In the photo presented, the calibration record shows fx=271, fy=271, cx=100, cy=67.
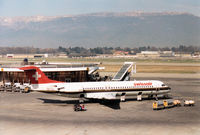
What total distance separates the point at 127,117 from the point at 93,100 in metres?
12.2

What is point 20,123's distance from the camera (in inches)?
1369

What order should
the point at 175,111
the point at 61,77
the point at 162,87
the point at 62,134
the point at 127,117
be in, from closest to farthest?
1. the point at 62,134
2. the point at 127,117
3. the point at 175,111
4. the point at 162,87
5. the point at 61,77

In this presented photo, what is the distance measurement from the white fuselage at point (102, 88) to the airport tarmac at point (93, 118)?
73.0 inches

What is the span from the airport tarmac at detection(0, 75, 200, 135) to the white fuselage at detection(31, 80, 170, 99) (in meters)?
1.85

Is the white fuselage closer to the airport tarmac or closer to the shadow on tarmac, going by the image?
the shadow on tarmac

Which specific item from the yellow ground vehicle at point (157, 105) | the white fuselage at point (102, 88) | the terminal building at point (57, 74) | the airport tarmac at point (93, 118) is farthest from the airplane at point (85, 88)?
the terminal building at point (57, 74)

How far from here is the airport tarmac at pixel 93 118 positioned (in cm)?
3153

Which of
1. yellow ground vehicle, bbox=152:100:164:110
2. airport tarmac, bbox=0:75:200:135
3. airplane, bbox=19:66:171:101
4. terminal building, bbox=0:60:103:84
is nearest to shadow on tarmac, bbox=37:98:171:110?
airport tarmac, bbox=0:75:200:135

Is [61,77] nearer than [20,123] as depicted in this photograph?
No

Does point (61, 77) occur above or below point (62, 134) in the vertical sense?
above

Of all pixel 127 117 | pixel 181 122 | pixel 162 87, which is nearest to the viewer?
pixel 181 122

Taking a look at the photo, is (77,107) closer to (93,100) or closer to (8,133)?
(93,100)

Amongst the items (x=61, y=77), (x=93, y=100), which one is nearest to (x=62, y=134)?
(x=93, y=100)

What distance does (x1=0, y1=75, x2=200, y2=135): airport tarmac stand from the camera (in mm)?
31531
